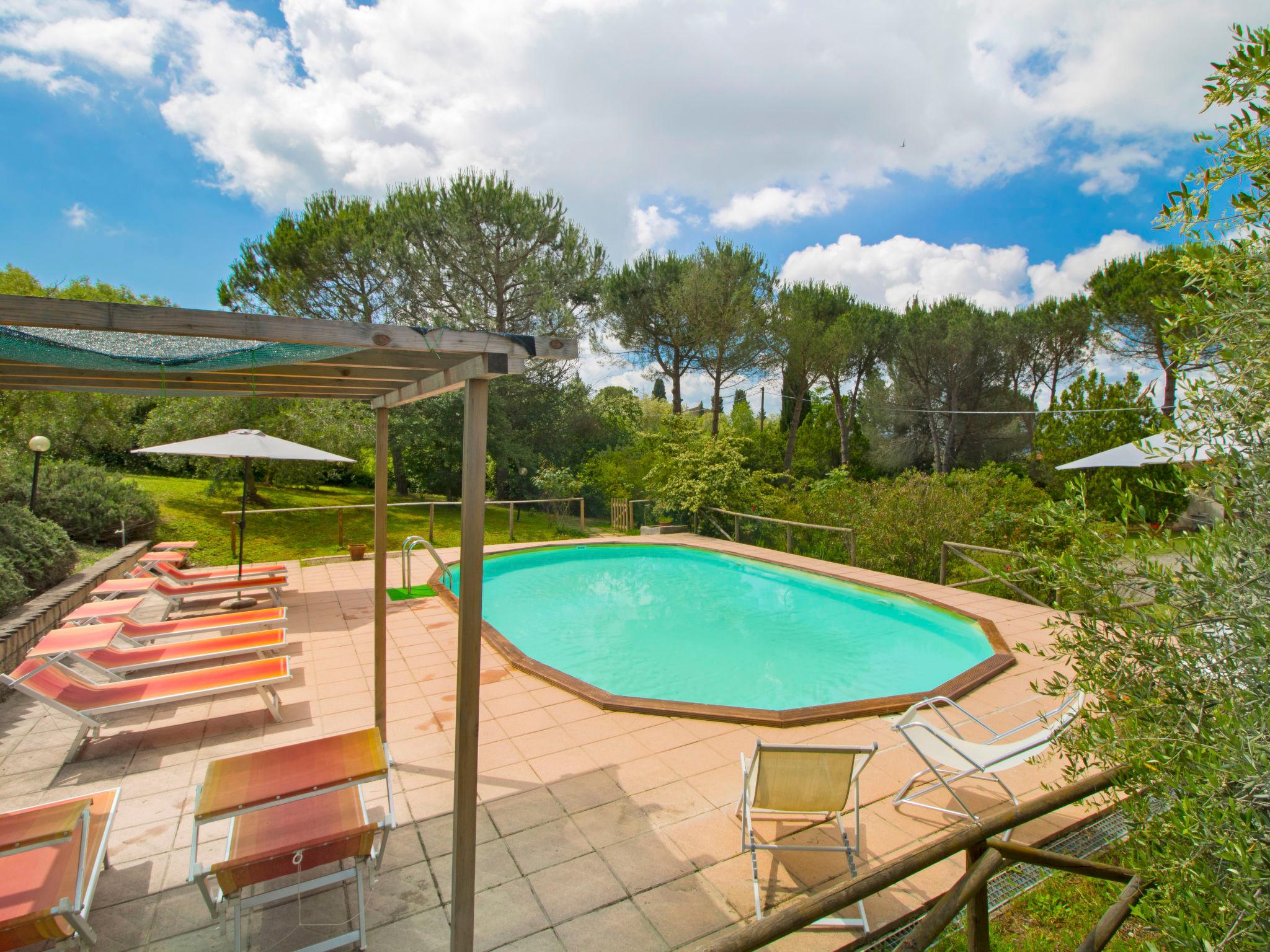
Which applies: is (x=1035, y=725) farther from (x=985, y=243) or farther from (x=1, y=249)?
(x=1, y=249)

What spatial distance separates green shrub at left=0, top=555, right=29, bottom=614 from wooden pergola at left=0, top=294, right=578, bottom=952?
3.77 m

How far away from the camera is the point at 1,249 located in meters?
14.3

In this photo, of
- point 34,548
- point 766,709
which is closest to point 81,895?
point 766,709

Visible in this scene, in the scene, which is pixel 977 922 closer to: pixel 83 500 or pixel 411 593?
pixel 411 593

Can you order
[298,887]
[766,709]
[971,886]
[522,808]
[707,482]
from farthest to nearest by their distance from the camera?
[707,482] → [766,709] → [522,808] → [298,887] → [971,886]

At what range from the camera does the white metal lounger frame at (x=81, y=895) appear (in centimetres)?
207

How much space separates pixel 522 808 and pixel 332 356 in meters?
2.52

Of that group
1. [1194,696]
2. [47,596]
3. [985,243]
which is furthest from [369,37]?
[985,243]

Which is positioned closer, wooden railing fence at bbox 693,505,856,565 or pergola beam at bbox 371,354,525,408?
pergola beam at bbox 371,354,525,408

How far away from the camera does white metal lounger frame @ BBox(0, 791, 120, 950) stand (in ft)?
6.81

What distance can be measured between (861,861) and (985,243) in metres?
19.9

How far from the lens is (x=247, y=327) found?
1.97 metres

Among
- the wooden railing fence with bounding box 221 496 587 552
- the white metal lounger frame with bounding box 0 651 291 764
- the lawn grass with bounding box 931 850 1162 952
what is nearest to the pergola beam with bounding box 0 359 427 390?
the white metal lounger frame with bounding box 0 651 291 764

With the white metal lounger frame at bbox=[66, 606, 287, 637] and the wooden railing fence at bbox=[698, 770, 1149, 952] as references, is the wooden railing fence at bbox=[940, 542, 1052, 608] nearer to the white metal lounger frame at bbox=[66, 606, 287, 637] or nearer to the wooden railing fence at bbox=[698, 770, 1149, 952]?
the wooden railing fence at bbox=[698, 770, 1149, 952]
